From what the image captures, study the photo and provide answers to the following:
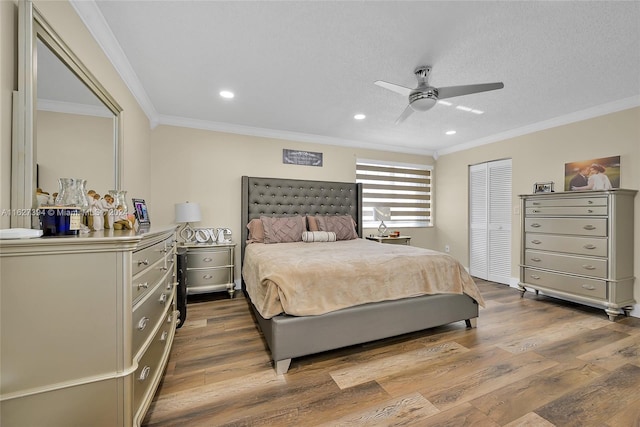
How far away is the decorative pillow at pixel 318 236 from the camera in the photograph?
3617 millimetres

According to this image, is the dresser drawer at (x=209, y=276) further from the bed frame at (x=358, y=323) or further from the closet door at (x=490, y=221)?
the closet door at (x=490, y=221)

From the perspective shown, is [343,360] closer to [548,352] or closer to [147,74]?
[548,352]

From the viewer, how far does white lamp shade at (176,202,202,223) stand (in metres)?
3.42

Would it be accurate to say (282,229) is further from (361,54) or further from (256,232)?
(361,54)

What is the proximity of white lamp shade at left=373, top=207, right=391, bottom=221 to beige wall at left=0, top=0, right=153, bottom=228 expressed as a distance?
3475 millimetres

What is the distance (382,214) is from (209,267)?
2.90 m

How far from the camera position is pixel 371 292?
2158 millimetres

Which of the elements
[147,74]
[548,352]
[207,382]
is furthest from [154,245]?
[548,352]

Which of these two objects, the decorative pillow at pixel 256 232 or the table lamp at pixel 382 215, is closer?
the decorative pillow at pixel 256 232

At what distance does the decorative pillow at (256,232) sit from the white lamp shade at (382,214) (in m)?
2.08

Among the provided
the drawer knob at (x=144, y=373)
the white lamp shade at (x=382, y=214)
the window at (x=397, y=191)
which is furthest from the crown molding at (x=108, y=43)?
the white lamp shade at (x=382, y=214)

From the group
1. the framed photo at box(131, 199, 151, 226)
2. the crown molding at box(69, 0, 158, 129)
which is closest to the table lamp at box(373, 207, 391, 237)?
the framed photo at box(131, 199, 151, 226)

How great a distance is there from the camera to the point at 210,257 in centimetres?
346

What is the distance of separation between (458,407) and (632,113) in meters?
3.82
